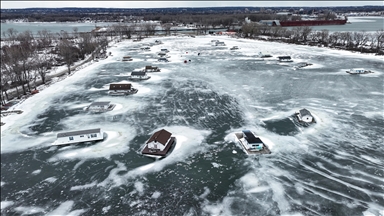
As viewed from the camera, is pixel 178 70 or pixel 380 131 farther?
pixel 178 70

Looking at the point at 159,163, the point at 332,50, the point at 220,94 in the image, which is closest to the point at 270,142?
the point at 159,163

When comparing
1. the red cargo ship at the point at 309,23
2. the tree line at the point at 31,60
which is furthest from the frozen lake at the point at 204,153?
the red cargo ship at the point at 309,23

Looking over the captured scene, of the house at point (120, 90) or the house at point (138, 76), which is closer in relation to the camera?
the house at point (120, 90)

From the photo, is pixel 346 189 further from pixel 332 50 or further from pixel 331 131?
pixel 332 50

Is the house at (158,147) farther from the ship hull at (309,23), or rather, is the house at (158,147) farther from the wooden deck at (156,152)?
the ship hull at (309,23)

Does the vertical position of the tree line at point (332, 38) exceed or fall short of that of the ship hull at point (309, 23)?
it falls short

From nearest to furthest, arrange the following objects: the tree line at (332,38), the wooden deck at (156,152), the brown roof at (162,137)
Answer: the wooden deck at (156,152), the brown roof at (162,137), the tree line at (332,38)

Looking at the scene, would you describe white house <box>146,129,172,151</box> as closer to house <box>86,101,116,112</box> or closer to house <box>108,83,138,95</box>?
house <box>86,101,116,112</box>
